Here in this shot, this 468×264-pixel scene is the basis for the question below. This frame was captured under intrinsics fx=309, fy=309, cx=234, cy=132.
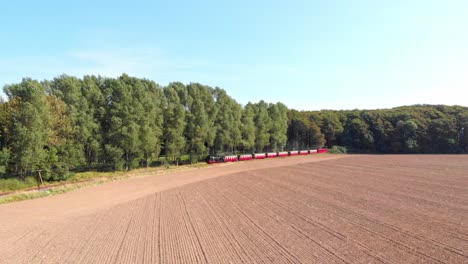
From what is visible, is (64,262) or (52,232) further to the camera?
(52,232)

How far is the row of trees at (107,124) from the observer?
4547cm

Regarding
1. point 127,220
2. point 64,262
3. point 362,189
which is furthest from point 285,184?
point 64,262

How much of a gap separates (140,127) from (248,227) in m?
46.5

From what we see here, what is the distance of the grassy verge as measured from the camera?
36.6 meters

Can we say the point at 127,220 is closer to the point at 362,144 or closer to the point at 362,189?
the point at 362,189

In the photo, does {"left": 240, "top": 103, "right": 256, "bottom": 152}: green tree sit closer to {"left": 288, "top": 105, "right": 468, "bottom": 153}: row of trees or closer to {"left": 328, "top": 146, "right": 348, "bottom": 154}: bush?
{"left": 288, "top": 105, "right": 468, "bottom": 153}: row of trees

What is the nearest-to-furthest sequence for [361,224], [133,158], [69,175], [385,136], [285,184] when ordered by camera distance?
1. [361,224]
2. [285,184]
3. [69,175]
4. [133,158]
5. [385,136]

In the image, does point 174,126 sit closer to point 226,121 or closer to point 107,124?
point 107,124

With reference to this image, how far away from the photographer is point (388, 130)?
392 feet

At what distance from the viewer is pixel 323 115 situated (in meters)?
136

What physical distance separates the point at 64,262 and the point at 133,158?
48.2 m

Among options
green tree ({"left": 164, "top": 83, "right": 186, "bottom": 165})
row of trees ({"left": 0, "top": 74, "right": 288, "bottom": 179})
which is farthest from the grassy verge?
green tree ({"left": 164, "top": 83, "right": 186, "bottom": 165})

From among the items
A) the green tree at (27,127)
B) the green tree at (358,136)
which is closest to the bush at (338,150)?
the green tree at (358,136)

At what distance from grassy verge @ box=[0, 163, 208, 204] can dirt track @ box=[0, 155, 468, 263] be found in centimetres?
462
